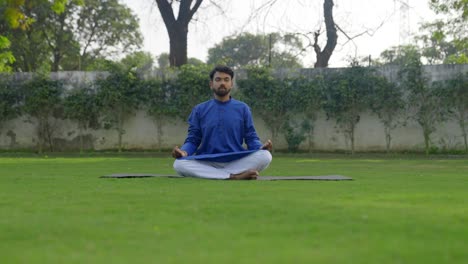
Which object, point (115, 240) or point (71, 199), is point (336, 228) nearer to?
point (115, 240)

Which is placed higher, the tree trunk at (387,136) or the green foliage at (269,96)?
the green foliage at (269,96)

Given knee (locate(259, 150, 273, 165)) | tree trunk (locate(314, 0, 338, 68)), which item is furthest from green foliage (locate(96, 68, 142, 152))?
knee (locate(259, 150, 273, 165))

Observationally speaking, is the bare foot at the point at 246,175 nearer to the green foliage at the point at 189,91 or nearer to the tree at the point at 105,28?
the green foliage at the point at 189,91

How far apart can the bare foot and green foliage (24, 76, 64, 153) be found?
10.8 m

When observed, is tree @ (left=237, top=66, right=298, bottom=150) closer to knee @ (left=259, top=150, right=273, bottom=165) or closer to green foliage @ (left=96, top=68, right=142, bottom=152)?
green foliage @ (left=96, top=68, right=142, bottom=152)

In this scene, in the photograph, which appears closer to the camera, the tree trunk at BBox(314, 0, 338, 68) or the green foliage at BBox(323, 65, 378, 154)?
the green foliage at BBox(323, 65, 378, 154)

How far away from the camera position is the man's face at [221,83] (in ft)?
25.0

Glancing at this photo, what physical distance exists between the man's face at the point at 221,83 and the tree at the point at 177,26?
12005 millimetres

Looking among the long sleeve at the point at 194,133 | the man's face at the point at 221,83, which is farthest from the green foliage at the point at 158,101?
the man's face at the point at 221,83

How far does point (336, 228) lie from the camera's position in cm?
316

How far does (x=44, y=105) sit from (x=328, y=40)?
25.8ft

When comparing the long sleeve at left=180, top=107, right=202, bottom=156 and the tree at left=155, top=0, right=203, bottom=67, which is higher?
the tree at left=155, top=0, right=203, bottom=67

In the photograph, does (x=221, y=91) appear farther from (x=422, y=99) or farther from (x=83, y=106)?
(x=83, y=106)

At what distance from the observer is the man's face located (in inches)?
300
